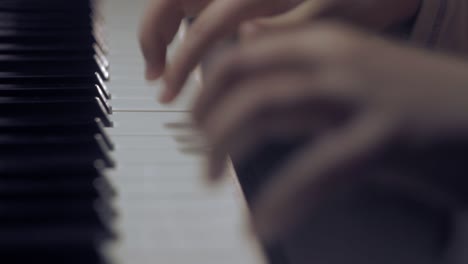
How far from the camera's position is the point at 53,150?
1.91 ft

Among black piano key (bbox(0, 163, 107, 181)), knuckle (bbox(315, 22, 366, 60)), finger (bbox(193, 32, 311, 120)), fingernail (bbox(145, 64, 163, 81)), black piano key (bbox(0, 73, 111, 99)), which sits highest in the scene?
knuckle (bbox(315, 22, 366, 60))

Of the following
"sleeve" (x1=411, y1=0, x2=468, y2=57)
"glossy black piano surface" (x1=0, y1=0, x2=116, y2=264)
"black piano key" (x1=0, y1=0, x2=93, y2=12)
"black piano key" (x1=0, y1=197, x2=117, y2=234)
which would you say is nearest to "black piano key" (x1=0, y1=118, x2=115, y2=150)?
"glossy black piano surface" (x1=0, y1=0, x2=116, y2=264)

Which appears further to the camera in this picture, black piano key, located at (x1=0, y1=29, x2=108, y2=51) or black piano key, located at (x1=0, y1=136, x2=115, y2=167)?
black piano key, located at (x1=0, y1=29, x2=108, y2=51)

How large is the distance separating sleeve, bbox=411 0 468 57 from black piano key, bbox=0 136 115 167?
1.55ft

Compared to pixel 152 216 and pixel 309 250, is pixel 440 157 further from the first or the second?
pixel 309 250

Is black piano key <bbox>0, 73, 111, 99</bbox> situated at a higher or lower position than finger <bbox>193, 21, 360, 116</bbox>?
lower

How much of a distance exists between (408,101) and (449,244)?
28.7 inches

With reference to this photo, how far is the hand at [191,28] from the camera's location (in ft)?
1.58

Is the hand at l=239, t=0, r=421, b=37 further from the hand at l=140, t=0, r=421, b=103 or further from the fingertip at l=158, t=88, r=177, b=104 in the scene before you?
the fingertip at l=158, t=88, r=177, b=104

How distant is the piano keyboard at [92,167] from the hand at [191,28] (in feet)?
0.28

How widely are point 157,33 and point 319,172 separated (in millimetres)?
417

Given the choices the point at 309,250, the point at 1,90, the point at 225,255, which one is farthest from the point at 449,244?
the point at 1,90

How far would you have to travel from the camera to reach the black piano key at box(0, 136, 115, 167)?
22.4 inches

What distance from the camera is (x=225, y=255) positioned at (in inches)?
20.1
